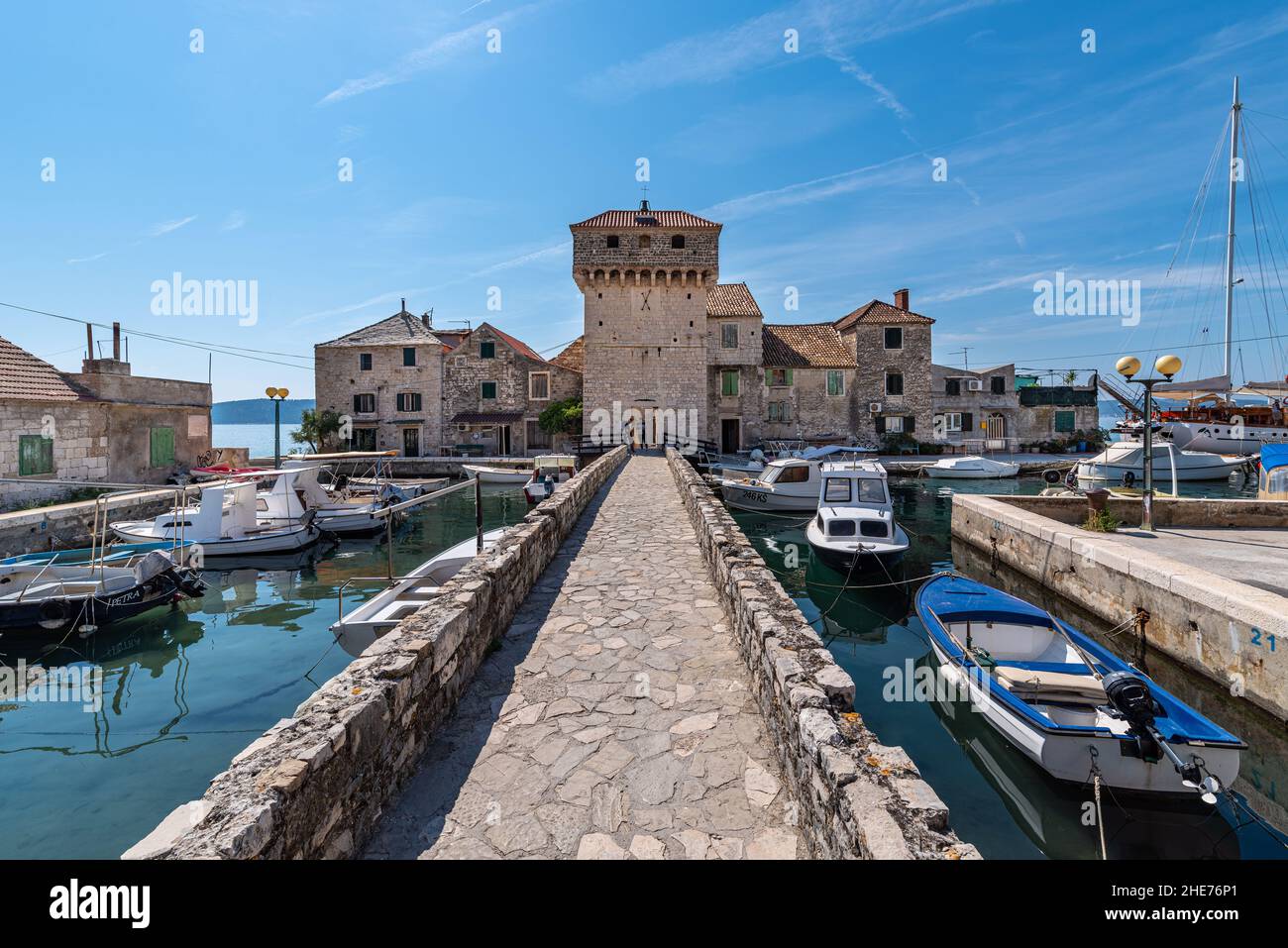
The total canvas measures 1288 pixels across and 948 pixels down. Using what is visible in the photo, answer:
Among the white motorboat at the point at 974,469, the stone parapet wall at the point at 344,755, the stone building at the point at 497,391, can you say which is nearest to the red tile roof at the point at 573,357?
the stone building at the point at 497,391

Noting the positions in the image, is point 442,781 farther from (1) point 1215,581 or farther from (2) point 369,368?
(2) point 369,368

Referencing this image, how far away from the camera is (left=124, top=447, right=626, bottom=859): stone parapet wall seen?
2.29 meters

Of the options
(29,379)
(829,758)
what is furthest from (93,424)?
(829,758)

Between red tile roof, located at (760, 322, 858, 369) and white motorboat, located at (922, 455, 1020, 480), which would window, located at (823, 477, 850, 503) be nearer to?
white motorboat, located at (922, 455, 1020, 480)

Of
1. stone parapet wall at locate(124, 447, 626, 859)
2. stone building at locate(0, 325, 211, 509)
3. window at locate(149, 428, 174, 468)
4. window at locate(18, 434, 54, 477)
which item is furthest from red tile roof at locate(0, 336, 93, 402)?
stone parapet wall at locate(124, 447, 626, 859)

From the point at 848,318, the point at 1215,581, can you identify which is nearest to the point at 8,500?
the point at 1215,581

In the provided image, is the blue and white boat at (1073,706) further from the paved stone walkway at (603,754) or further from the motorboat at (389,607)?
the motorboat at (389,607)

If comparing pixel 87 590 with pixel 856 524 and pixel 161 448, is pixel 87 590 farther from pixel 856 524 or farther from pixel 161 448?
pixel 161 448

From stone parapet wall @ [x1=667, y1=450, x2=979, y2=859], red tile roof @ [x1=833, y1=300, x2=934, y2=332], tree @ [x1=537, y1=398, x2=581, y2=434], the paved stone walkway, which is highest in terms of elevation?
red tile roof @ [x1=833, y1=300, x2=934, y2=332]

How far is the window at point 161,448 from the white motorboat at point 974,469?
37.2m

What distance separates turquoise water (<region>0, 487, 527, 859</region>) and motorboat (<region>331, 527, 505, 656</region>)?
3.01 feet

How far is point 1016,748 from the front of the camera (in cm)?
634

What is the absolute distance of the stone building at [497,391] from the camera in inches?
1492
